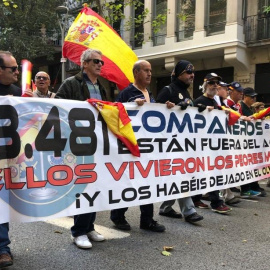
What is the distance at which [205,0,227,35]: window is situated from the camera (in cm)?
1569

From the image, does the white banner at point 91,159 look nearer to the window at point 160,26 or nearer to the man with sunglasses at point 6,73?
the man with sunglasses at point 6,73

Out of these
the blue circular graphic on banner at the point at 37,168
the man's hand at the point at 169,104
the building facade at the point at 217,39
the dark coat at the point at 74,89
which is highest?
the building facade at the point at 217,39

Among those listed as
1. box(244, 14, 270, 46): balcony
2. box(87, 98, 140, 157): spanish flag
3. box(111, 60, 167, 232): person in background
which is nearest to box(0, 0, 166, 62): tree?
box(244, 14, 270, 46): balcony

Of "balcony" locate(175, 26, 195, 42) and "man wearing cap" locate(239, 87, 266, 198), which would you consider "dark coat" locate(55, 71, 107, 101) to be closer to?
"man wearing cap" locate(239, 87, 266, 198)

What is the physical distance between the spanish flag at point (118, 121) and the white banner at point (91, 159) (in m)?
0.06

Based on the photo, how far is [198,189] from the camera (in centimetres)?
443

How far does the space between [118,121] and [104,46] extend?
2541 millimetres

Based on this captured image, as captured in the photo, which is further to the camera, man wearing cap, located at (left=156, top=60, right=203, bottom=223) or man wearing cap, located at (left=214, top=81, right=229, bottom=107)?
man wearing cap, located at (left=214, top=81, right=229, bottom=107)

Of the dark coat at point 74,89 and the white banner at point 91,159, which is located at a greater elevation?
the dark coat at point 74,89

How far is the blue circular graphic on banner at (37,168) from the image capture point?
291cm

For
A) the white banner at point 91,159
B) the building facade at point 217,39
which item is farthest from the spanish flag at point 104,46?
the building facade at point 217,39

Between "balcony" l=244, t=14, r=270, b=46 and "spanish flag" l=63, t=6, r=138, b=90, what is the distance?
419 inches

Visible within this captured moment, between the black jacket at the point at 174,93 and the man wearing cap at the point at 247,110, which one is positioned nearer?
the black jacket at the point at 174,93

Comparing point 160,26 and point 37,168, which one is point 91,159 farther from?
point 160,26
